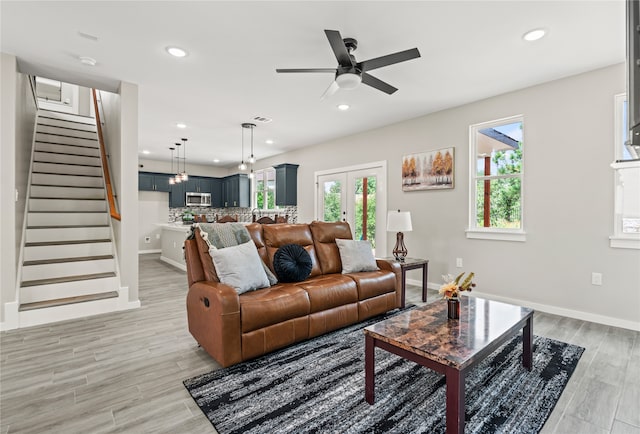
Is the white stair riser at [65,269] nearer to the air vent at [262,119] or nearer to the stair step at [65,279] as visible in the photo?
the stair step at [65,279]

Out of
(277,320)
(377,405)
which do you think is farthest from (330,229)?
(377,405)

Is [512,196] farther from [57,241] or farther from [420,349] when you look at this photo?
[57,241]

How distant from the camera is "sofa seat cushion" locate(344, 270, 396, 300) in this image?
3168mm

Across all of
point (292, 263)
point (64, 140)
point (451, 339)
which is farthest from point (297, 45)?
point (64, 140)

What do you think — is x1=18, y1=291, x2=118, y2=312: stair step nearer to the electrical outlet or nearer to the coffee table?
the coffee table

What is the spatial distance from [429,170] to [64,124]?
23.0 feet

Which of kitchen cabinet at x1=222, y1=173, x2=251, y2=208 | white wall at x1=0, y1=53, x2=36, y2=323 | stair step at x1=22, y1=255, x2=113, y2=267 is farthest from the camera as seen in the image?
kitchen cabinet at x1=222, y1=173, x2=251, y2=208

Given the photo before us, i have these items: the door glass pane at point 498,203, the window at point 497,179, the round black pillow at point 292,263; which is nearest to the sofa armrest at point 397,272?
the round black pillow at point 292,263

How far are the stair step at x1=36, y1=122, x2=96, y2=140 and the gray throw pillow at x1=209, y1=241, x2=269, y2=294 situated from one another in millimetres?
5440

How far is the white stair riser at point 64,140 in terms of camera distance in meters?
5.55

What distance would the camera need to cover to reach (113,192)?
446cm

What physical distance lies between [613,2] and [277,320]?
3.40m

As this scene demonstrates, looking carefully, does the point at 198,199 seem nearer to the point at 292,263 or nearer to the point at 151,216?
the point at 151,216

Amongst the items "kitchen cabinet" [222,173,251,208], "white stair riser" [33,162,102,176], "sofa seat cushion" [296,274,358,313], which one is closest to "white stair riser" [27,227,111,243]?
"white stair riser" [33,162,102,176]
